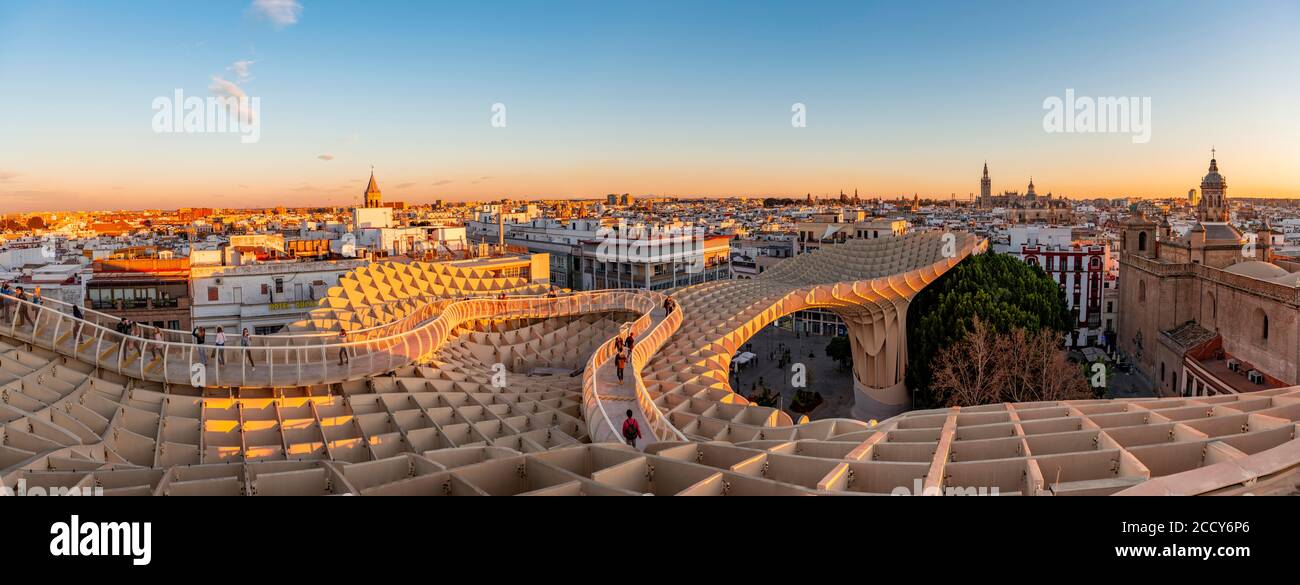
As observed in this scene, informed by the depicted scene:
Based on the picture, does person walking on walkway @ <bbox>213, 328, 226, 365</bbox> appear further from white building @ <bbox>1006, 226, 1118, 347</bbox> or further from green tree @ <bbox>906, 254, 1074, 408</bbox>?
white building @ <bbox>1006, 226, 1118, 347</bbox>

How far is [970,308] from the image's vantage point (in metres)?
34.6

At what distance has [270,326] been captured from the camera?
35.8 metres

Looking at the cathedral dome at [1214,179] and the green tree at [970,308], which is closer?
the green tree at [970,308]

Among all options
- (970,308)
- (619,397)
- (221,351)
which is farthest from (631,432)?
(970,308)

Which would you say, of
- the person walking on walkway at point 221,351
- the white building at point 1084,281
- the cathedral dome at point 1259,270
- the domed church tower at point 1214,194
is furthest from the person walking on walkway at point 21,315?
the domed church tower at point 1214,194

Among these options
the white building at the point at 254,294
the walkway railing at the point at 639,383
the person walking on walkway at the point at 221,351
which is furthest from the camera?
the white building at the point at 254,294

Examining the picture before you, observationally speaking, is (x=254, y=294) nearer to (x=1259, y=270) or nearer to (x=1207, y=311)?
(x=1259, y=270)

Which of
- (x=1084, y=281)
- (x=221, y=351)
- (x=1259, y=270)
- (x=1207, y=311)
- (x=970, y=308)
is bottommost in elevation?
(x=1207, y=311)

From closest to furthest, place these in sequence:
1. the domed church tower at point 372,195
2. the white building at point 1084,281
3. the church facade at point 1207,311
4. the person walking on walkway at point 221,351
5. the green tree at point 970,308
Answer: the person walking on walkway at point 221,351, the church facade at point 1207,311, the green tree at point 970,308, the white building at point 1084,281, the domed church tower at point 372,195

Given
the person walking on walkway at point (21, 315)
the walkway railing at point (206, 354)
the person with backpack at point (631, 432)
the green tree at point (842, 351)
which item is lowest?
the green tree at point (842, 351)

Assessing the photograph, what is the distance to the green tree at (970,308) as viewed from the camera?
3428 centimetres

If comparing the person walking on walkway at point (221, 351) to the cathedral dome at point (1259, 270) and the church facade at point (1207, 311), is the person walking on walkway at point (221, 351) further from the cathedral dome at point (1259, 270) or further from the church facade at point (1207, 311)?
the cathedral dome at point (1259, 270)
